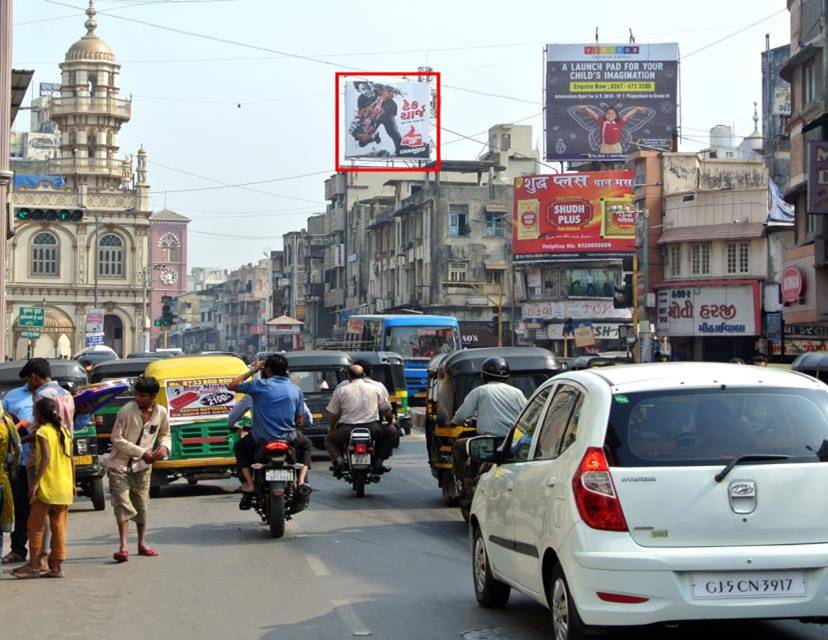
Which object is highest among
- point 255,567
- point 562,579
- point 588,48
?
point 588,48

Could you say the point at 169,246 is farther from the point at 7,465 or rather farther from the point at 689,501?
the point at 689,501

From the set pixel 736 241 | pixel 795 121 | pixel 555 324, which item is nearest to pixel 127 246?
pixel 555 324

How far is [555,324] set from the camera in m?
78.6

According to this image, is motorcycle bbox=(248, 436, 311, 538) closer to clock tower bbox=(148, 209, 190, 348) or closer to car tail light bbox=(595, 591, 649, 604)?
car tail light bbox=(595, 591, 649, 604)

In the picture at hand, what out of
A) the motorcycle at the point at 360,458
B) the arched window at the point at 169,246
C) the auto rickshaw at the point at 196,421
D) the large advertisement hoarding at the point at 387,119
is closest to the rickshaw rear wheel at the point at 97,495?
the auto rickshaw at the point at 196,421

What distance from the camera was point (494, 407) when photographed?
526 inches

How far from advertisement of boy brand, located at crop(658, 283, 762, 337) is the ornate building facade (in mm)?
61762

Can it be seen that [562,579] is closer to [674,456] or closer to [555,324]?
[674,456]

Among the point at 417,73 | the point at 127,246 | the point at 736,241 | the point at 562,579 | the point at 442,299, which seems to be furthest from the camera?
the point at 127,246

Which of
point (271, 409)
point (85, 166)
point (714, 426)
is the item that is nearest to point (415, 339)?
point (271, 409)

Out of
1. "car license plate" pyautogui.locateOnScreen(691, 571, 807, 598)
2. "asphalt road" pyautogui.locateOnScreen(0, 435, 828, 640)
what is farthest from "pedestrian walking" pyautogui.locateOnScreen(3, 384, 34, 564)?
"car license plate" pyautogui.locateOnScreen(691, 571, 807, 598)

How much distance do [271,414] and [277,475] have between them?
66 centimetres

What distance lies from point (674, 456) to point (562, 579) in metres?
0.88

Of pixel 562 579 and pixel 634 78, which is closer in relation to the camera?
pixel 562 579
